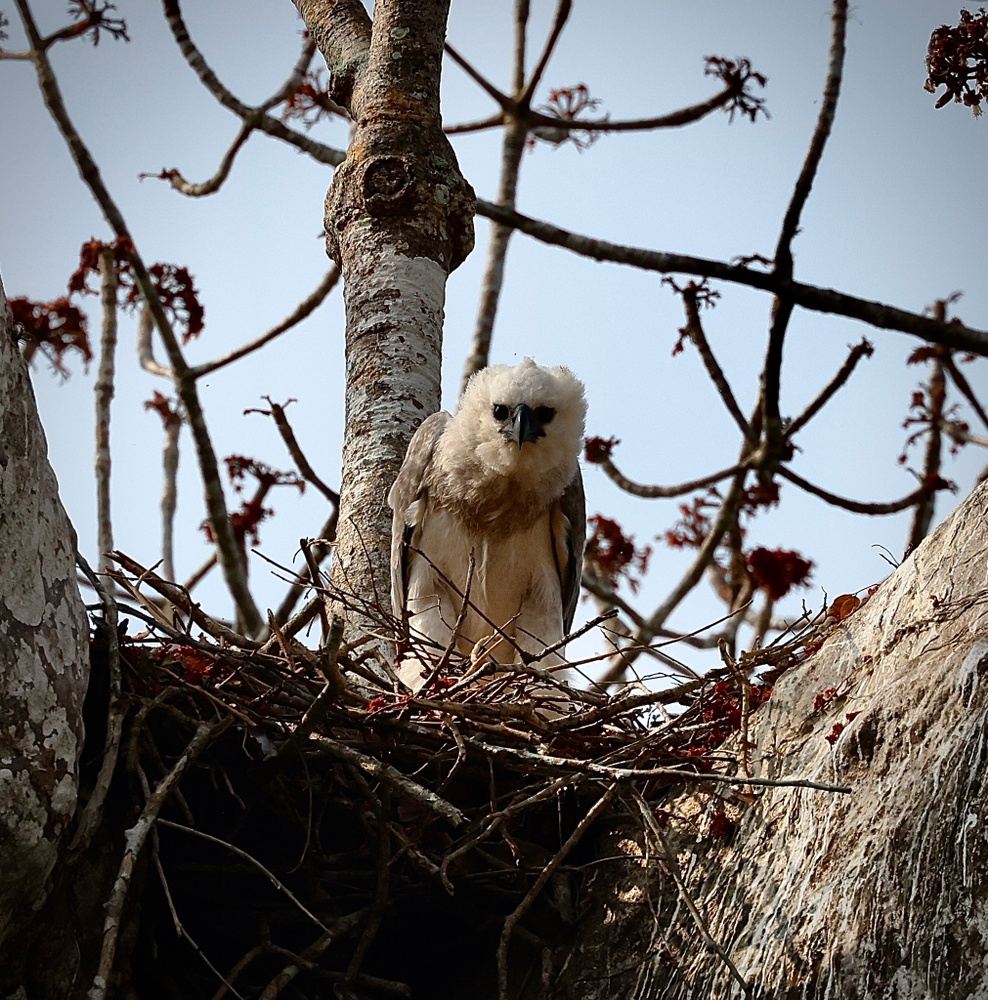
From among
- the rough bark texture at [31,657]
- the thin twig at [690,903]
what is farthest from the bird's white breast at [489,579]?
the rough bark texture at [31,657]

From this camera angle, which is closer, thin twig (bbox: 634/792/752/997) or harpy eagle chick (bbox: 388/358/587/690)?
thin twig (bbox: 634/792/752/997)

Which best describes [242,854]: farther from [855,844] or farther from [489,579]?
[489,579]

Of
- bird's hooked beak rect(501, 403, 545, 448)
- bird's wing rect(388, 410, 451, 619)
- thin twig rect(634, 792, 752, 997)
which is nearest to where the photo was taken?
thin twig rect(634, 792, 752, 997)

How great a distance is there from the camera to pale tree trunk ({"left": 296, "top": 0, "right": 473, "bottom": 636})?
247 inches

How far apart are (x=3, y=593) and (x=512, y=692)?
1.84 metres

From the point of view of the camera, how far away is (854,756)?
3930 millimetres

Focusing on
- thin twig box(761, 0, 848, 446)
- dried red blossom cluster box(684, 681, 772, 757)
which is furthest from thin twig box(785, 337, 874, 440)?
dried red blossom cluster box(684, 681, 772, 757)

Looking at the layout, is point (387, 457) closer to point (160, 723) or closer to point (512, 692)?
point (512, 692)

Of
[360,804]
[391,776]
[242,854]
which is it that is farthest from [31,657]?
[360,804]

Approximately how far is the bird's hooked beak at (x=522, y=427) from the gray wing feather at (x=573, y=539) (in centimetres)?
46

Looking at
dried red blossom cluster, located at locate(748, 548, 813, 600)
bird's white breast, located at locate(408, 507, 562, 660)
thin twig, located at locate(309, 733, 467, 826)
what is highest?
dried red blossom cluster, located at locate(748, 548, 813, 600)

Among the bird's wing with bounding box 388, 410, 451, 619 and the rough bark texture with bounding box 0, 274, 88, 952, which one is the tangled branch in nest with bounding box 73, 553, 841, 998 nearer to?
the rough bark texture with bounding box 0, 274, 88, 952

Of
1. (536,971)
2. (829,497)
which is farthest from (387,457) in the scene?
(829,497)

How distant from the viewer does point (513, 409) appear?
6.80 meters
